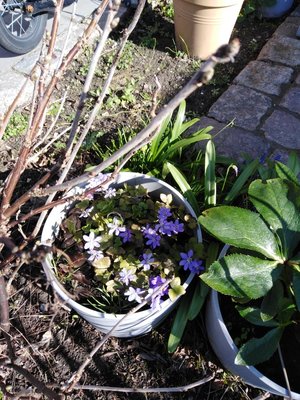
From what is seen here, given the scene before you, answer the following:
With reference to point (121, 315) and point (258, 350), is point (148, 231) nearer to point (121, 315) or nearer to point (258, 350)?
point (121, 315)

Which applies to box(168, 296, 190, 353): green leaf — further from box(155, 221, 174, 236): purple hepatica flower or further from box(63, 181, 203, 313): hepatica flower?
box(155, 221, 174, 236): purple hepatica flower

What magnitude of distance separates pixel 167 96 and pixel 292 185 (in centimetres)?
151

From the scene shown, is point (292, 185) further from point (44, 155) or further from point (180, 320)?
point (44, 155)

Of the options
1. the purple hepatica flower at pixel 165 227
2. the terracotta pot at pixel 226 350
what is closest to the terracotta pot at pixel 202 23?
the purple hepatica flower at pixel 165 227

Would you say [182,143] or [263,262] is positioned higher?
[182,143]

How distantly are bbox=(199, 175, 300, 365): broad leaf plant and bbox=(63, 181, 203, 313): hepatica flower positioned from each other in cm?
25

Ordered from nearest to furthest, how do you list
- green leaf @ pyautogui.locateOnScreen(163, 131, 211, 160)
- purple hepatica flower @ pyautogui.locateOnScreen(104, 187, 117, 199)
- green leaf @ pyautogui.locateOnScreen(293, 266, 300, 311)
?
1. green leaf @ pyautogui.locateOnScreen(293, 266, 300, 311)
2. purple hepatica flower @ pyautogui.locateOnScreen(104, 187, 117, 199)
3. green leaf @ pyautogui.locateOnScreen(163, 131, 211, 160)

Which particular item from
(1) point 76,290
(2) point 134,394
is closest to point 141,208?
(1) point 76,290

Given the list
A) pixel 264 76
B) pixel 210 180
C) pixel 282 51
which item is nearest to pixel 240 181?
pixel 210 180

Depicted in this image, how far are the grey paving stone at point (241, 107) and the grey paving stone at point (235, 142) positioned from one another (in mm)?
70

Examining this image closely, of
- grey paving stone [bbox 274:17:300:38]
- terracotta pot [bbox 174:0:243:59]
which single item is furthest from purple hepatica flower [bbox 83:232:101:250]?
grey paving stone [bbox 274:17:300:38]

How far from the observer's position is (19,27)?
315cm

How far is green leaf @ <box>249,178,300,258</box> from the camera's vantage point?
150 cm

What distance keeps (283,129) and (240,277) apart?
4.86 feet
